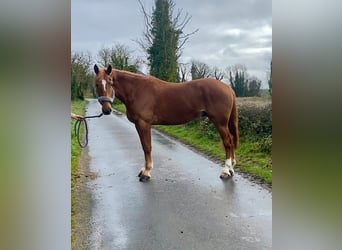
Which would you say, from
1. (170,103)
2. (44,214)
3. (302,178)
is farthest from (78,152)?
(302,178)

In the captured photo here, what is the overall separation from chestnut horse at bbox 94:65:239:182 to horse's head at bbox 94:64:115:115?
4 centimetres

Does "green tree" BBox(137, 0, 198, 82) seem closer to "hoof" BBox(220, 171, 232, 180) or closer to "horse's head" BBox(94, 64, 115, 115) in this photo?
"horse's head" BBox(94, 64, 115, 115)

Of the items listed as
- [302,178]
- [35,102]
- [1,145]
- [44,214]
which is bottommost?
[44,214]

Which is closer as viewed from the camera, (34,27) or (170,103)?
(34,27)

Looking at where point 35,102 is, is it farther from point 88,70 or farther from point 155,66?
point 155,66

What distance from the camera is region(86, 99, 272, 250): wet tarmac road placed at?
1.32m

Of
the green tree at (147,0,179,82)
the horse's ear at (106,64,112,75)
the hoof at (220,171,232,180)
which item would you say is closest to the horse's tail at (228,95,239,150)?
the hoof at (220,171,232,180)

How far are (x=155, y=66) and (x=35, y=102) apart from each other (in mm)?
523

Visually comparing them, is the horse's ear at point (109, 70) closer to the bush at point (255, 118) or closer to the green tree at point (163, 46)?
the green tree at point (163, 46)

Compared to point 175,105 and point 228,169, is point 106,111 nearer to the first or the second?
point 175,105

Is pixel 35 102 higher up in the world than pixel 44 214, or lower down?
higher up

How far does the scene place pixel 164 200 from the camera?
1.39 metres

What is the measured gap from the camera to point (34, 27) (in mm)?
1048

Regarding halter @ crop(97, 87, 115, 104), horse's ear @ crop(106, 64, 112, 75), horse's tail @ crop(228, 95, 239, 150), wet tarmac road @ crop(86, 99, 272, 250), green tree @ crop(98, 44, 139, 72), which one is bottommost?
wet tarmac road @ crop(86, 99, 272, 250)
